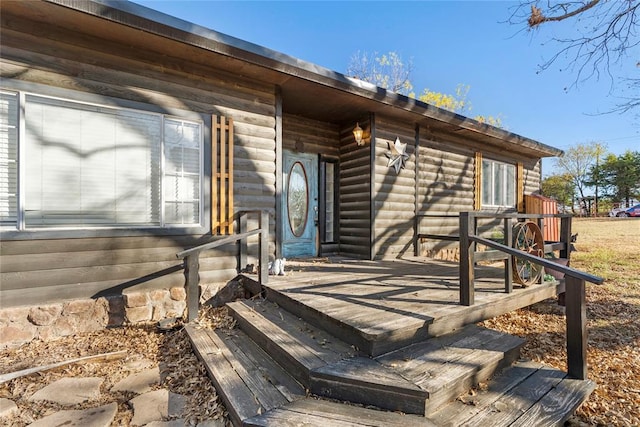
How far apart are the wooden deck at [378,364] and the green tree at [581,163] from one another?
37743 mm

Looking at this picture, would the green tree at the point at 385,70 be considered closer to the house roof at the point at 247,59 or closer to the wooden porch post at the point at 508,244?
the house roof at the point at 247,59

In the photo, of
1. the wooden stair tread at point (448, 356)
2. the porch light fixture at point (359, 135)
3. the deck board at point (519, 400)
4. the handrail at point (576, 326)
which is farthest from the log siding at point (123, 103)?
the handrail at point (576, 326)

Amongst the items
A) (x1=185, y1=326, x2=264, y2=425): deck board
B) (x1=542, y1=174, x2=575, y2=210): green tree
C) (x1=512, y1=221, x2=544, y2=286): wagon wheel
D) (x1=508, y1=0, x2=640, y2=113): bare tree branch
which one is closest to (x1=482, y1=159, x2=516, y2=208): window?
(x1=508, y1=0, x2=640, y2=113): bare tree branch

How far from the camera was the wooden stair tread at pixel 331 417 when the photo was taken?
1.62 m

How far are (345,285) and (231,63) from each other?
10.2 ft

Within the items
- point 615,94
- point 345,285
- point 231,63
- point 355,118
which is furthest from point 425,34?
point 345,285

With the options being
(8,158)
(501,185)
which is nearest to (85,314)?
(8,158)

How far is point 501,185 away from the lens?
25.7 ft

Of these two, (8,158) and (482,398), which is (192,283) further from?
(482,398)

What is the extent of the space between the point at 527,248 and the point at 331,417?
9.94 ft

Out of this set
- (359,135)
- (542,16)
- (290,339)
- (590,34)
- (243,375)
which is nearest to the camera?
(243,375)

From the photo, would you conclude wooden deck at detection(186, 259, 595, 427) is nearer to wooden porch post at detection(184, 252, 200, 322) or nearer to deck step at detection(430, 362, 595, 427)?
deck step at detection(430, 362, 595, 427)

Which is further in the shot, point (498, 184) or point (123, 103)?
point (498, 184)

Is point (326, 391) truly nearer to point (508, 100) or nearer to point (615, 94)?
point (615, 94)
